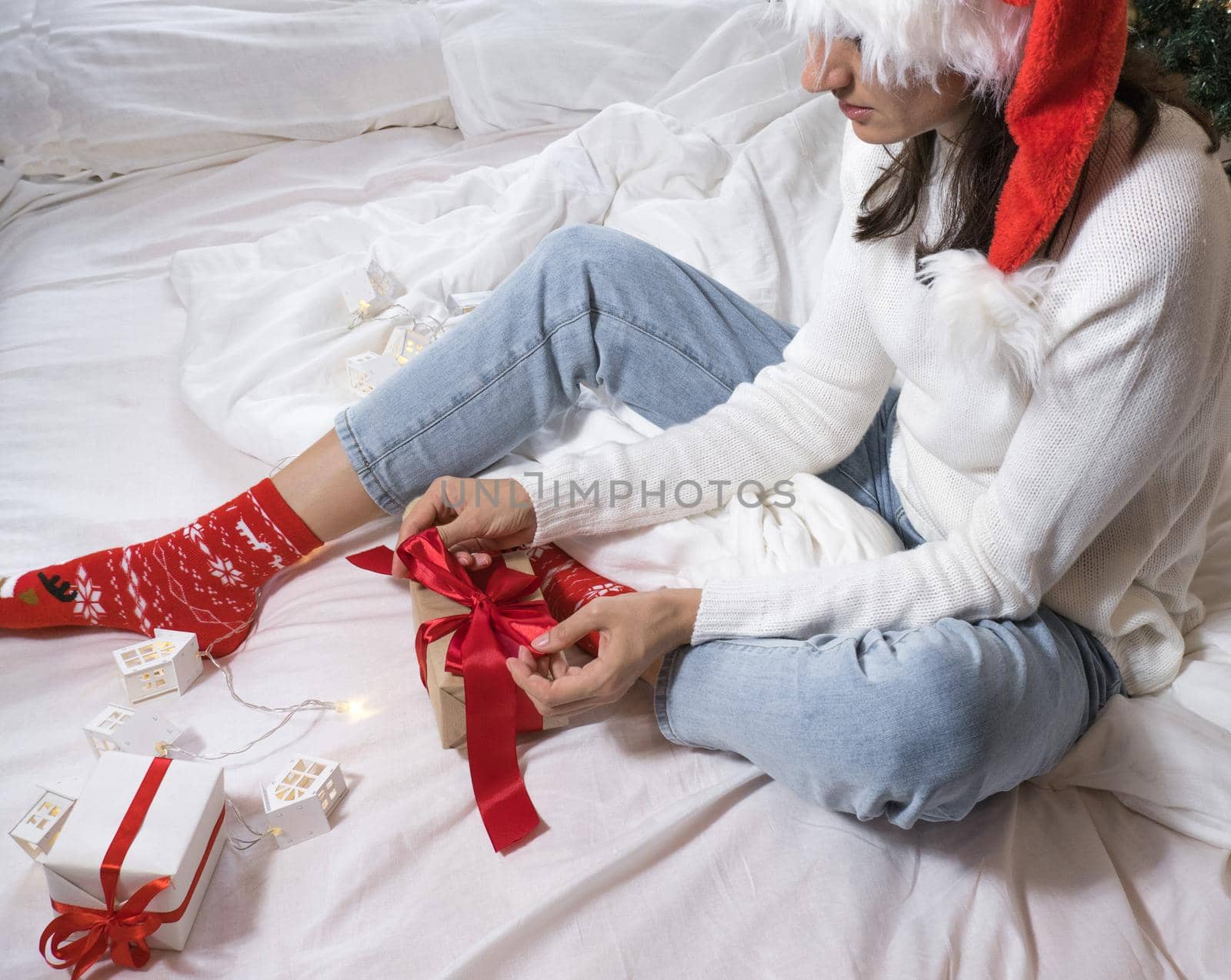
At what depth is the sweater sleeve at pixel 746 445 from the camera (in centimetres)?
98

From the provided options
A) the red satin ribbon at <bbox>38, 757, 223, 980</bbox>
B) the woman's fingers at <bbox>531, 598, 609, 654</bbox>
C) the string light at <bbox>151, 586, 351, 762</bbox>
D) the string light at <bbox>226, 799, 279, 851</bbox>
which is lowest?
the string light at <bbox>226, 799, 279, 851</bbox>

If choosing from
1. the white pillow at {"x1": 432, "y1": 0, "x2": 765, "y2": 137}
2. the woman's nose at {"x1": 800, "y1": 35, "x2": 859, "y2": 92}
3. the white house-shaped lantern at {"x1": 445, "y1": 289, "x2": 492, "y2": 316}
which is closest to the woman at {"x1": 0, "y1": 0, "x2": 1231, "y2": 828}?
the woman's nose at {"x1": 800, "y1": 35, "x2": 859, "y2": 92}

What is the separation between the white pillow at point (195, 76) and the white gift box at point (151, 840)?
4.43 feet

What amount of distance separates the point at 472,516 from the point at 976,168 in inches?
21.5

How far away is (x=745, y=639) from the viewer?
0.89m

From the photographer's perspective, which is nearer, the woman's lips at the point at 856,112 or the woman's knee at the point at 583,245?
the woman's lips at the point at 856,112

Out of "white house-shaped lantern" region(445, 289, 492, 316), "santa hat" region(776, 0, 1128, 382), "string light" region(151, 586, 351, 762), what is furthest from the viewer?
"white house-shaped lantern" region(445, 289, 492, 316)

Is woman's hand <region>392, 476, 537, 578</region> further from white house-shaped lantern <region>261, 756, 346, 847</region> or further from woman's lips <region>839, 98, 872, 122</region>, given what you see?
woman's lips <region>839, 98, 872, 122</region>

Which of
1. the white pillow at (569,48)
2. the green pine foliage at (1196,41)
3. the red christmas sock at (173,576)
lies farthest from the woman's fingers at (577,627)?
the white pillow at (569,48)

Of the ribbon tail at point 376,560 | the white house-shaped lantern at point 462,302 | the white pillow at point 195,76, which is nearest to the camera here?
the ribbon tail at point 376,560

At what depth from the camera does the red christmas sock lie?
3.46ft

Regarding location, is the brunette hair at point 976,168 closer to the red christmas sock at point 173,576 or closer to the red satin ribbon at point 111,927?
the red christmas sock at point 173,576

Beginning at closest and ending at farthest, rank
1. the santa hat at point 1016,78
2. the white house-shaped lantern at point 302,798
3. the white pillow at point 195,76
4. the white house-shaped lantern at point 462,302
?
the santa hat at point 1016,78, the white house-shaped lantern at point 302,798, the white house-shaped lantern at point 462,302, the white pillow at point 195,76

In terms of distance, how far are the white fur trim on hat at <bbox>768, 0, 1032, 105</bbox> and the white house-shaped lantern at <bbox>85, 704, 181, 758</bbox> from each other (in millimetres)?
842
